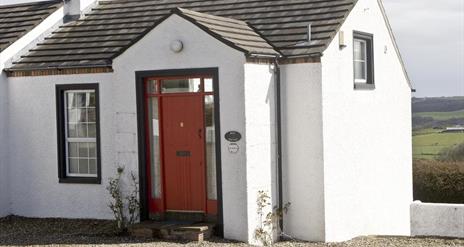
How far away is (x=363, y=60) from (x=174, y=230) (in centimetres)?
560

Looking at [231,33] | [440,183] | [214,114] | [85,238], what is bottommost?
[440,183]

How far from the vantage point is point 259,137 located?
1302cm

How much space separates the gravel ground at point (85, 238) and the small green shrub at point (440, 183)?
13.3 metres

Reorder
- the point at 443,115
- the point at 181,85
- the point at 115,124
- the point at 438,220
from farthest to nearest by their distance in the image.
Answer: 1. the point at 443,115
2. the point at 438,220
3. the point at 115,124
4. the point at 181,85

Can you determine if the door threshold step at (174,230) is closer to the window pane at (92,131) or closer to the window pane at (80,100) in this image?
the window pane at (92,131)

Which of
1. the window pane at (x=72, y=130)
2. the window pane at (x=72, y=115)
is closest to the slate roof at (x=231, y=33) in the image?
the window pane at (x=72, y=115)

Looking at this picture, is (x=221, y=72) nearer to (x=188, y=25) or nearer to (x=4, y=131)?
(x=188, y=25)

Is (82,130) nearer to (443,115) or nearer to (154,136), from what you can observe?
(154,136)

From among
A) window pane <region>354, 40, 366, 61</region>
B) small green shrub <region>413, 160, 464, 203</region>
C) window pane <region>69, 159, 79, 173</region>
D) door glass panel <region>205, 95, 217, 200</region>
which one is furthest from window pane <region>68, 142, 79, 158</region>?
small green shrub <region>413, 160, 464, 203</region>

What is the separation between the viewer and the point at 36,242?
1283 cm

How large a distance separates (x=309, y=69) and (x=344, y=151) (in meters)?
1.78

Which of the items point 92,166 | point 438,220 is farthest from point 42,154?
point 438,220

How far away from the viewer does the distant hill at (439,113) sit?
44469mm

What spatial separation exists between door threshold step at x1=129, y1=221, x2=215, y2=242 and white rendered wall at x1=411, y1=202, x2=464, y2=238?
5.45 m
